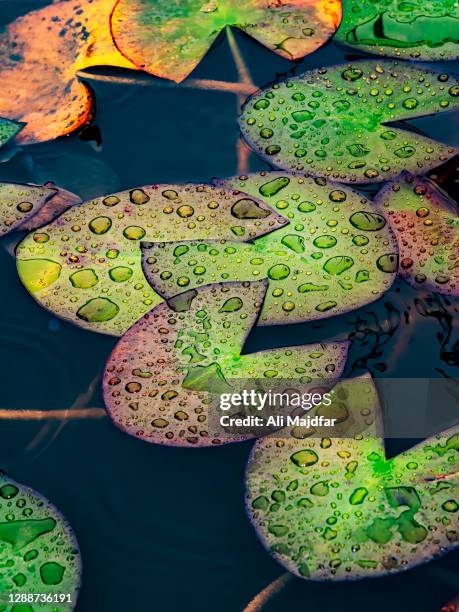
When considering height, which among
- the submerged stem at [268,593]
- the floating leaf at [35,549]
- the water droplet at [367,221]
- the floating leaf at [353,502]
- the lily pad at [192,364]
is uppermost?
the water droplet at [367,221]

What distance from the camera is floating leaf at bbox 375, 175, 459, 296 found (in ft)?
6.50

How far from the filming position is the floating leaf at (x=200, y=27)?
2.54 metres

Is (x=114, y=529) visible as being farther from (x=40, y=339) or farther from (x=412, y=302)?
(x=412, y=302)

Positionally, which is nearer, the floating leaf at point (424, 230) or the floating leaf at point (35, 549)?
the floating leaf at point (35, 549)

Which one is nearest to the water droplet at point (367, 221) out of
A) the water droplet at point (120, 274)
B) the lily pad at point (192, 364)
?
the lily pad at point (192, 364)

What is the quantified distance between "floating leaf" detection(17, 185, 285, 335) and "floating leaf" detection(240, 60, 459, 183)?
28 cm

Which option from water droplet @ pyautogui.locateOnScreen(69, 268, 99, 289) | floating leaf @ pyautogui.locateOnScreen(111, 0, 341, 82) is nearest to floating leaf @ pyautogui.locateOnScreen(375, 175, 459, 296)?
floating leaf @ pyautogui.locateOnScreen(111, 0, 341, 82)

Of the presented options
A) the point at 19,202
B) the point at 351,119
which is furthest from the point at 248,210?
the point at 19,202

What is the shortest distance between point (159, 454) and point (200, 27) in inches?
64.0

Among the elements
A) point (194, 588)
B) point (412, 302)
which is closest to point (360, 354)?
point (412, 302)

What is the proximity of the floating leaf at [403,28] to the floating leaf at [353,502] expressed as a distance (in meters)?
1.41

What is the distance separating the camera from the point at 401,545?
5.04 feet

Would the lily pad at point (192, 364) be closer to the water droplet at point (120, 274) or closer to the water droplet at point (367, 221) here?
the water droplet at point (120, 274)

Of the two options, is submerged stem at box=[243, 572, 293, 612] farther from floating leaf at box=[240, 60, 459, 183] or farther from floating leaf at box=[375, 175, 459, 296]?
floating leaf at box=[240, 60, 459, 183]
